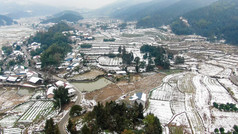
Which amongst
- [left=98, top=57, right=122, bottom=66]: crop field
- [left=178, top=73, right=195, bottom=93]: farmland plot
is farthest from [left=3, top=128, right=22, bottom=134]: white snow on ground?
[left=98, top=57, right=122, bottom=66]: crop field

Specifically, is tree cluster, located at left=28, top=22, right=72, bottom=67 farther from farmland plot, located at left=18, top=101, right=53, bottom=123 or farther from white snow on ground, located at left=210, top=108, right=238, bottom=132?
white snow on ground, located at left=210, top=108, right=238, bottom=132

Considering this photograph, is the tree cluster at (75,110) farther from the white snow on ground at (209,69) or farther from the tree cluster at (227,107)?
the white snow on ground at (209,69)

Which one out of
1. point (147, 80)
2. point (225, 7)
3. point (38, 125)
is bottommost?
point (38, 125)

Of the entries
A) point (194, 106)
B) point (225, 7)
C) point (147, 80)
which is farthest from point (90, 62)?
point (225, 7)

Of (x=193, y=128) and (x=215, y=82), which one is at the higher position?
(x=215, y=82)

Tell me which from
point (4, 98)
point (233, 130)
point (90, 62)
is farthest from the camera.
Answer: point (90, 62)

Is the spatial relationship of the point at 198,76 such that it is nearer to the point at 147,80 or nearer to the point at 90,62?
the point at 147,80
